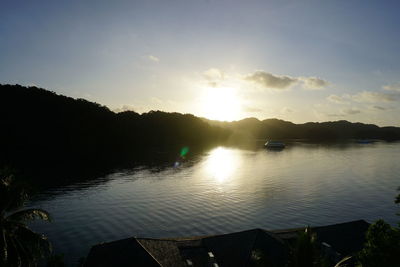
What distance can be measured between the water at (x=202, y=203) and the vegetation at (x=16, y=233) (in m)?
27.5

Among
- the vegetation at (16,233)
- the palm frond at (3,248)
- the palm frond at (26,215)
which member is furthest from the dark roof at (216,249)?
the palm frond at (3,248)

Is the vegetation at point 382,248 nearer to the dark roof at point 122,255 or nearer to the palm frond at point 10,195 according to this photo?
the dark roof at point 122,255

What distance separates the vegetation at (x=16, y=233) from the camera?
2873 centimetres

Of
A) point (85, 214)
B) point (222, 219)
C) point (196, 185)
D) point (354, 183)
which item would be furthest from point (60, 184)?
point (354, 183)

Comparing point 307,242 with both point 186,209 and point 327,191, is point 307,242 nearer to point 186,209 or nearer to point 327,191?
point 186,209

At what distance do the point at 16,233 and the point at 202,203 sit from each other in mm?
71715

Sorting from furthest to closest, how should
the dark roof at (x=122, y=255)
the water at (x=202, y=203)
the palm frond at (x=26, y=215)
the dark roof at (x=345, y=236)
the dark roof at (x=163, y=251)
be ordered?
the water at (x=202, y=203)
the dark roof at (x=345, y=236)
the dark roof at (x=163, y=251)
the dark roof at (x=122, y=255)
the palm frond at (x=26, y=215)

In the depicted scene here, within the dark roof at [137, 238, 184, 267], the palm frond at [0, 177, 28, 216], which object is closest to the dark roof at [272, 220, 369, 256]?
the dark roof at [137, 238, 184, 267]

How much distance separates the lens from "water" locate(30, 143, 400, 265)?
73.8 meters

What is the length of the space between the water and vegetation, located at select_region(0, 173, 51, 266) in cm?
2751

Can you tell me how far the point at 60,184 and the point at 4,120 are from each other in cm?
10748

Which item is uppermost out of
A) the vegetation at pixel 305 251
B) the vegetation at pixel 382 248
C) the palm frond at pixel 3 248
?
the vegetation at pixel 305 251

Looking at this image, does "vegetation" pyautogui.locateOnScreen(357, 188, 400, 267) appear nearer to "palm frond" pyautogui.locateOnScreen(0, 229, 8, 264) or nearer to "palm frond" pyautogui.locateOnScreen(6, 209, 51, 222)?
"palm frond" pyautogui.locateOnScreen(6, 209, 51, 222)

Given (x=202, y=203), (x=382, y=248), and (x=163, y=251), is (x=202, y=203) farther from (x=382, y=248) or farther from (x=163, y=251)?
(x=382, y=248)
